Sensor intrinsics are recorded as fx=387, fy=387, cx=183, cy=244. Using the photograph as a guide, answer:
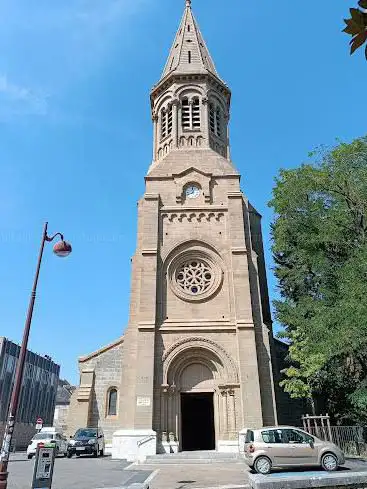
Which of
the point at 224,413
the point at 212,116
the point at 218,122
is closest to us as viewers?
the point at 224,413

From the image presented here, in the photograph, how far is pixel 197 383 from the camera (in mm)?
20578

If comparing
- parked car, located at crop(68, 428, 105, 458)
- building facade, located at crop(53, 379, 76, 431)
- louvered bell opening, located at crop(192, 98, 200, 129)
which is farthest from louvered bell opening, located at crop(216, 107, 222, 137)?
building facade, located at crop(53, 379, 76, 431)

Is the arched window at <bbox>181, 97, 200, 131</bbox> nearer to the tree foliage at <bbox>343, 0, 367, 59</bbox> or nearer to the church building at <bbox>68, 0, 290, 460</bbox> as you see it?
the church building at <bbox>68, 0, 290, 460</bbox>

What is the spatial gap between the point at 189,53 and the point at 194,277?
2069cm

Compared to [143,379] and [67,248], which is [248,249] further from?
[67,248]

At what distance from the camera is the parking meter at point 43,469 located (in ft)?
25.4

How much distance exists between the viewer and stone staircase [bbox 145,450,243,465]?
1622 centimetres

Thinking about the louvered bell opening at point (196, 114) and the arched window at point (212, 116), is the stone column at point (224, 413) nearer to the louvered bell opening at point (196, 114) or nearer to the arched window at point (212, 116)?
the louvered bell opening at point (196, 114)

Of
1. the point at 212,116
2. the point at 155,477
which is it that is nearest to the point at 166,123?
the point at 212,116

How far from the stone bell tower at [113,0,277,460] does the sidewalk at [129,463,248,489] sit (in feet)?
11.3

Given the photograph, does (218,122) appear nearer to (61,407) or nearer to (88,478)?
(88,478)

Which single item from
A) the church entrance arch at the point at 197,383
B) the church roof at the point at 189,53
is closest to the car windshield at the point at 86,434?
the church entrance arch at the point at 197,383

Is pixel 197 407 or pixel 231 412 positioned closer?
pixel 231 412

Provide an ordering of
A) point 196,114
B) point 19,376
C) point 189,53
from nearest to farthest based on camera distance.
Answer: point 19,376 < point 196,114 < point 189,53
